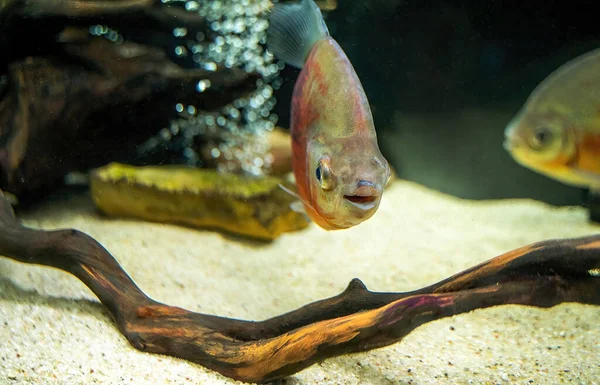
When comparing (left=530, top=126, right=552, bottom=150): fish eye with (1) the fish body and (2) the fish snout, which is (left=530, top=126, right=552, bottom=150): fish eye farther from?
(2) the fish snout

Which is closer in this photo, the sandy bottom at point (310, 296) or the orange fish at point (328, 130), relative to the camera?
the orange fish at point (328, 130)

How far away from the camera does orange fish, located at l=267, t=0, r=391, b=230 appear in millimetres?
1585

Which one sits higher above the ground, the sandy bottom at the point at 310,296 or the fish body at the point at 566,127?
the fish body at the point at 566,127

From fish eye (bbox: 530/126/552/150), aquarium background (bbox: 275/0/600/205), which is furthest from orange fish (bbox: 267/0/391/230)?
aquarium background (bbox: 275/0/600/205)

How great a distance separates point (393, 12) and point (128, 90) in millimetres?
3130

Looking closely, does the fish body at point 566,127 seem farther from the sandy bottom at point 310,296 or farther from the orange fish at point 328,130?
the sandy bottom at point 310,296

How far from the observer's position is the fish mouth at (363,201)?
5.05 feet

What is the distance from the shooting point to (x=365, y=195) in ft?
5.11

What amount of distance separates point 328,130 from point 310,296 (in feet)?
5.68

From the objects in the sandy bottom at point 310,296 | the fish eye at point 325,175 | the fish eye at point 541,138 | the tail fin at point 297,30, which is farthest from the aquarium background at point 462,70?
the fish eye at point 325,175

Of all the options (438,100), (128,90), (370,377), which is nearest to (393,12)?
(438,100)

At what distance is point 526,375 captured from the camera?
215cm

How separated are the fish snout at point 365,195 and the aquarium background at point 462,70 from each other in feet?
10.1

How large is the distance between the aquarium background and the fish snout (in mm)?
3088
